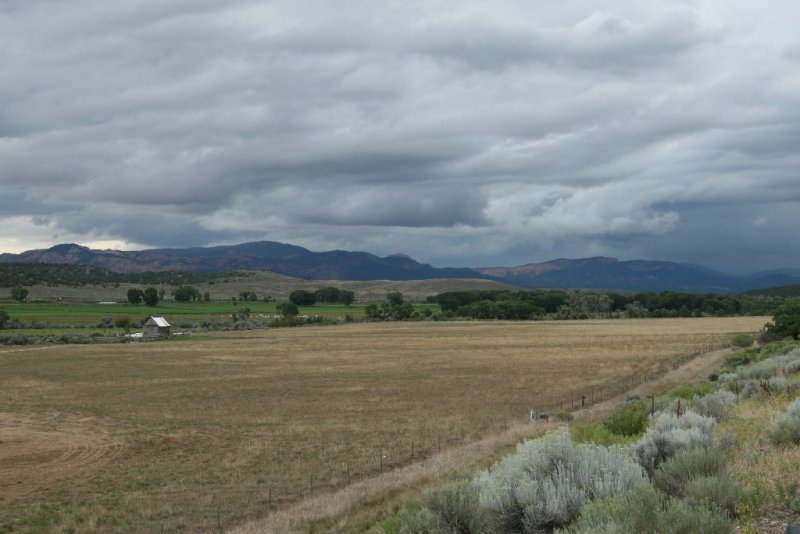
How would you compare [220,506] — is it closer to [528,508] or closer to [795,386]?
[528,508]

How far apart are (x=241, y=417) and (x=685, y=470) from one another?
2879 cm

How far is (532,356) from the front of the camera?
68500mm

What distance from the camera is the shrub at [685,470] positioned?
9031 millimetres

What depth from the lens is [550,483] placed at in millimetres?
8766

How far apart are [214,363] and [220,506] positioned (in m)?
49.4

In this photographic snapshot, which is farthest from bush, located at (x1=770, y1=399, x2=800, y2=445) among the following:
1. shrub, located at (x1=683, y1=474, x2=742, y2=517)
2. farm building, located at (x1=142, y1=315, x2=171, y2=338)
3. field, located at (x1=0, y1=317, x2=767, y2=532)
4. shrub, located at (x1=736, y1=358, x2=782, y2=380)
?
farm building, located at (x1=142, y1=315, x2=171, y2=338)

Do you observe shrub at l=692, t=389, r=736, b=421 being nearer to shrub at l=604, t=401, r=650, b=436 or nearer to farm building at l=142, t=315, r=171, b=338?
shrub at l=604, t=401, r=650, b=436

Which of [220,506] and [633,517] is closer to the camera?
[633,517]

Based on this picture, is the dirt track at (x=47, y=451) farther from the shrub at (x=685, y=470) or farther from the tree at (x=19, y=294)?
the tree at (x=19, y=294)

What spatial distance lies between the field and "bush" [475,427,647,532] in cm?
1007

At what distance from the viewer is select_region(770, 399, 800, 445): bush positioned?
11781 mm

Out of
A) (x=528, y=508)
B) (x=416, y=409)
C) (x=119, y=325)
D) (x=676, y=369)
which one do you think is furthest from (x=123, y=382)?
(x=119, y=325)

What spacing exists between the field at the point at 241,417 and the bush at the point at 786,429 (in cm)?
1212

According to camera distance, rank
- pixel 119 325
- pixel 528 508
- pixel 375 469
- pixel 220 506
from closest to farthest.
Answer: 1. pixel 528 508
2. pixel 220 506
3. pixel 375 469
4. pixel 119 325
